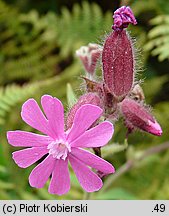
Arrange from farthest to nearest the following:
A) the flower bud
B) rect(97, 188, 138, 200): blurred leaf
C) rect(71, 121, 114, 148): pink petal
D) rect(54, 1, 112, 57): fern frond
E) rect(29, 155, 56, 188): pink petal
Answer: rect(54, 1, 112, 57): fern frond < rect(97, 188, 138, 200): blurred leaf < the flower bud < rect(29, 155, 56, 188): pink petal < rect(71, 121, 114, 148): pink petal

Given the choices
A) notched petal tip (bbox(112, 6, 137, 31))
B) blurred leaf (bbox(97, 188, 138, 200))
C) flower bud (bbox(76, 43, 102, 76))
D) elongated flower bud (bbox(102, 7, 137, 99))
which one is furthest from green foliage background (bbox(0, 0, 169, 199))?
notched petal tip (bbox(112, 6, 137, 31))

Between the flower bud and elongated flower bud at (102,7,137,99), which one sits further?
the flower bud

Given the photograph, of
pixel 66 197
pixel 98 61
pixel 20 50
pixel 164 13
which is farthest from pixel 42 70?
pixel 98 61

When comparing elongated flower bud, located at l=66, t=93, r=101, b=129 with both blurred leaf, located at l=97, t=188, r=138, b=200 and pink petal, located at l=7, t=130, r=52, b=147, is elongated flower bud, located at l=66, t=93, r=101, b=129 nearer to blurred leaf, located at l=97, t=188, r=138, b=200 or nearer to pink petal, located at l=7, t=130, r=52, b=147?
pink petal, located at l=7, t=130, r=52, b=147

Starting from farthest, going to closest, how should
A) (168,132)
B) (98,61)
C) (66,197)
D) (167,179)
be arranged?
(168,132) < (167,179) < (66,197) < (98,61)

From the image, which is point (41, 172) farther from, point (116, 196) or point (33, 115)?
point (116, 196)

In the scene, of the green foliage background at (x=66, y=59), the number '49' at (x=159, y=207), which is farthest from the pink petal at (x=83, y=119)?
the green foliage background at (x=66, y=59)

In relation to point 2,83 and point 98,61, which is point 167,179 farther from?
point 2,83
